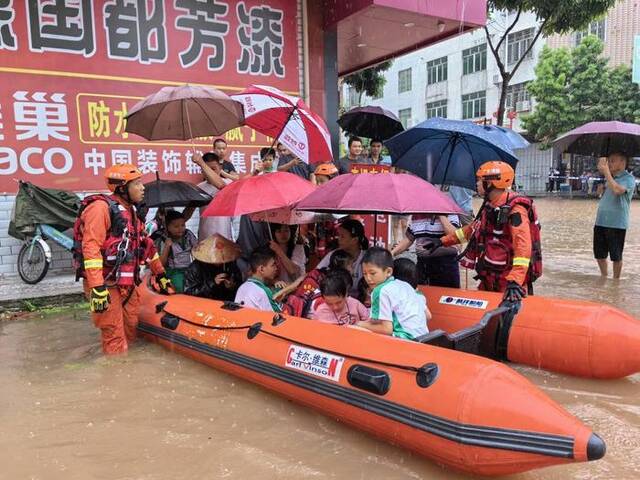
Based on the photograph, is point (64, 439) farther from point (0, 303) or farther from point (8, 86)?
point (8, 86)

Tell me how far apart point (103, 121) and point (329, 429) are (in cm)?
490

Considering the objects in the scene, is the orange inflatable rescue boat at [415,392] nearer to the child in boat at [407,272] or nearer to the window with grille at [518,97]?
the child in boat at [407,272]

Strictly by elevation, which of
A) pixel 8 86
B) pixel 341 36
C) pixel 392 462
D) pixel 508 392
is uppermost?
pixel 341 36

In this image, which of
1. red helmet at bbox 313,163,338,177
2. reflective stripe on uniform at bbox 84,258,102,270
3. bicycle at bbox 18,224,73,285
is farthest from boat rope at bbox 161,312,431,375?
bicycle at bbox 18,224,73,285

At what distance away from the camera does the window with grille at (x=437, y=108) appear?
3051 cm

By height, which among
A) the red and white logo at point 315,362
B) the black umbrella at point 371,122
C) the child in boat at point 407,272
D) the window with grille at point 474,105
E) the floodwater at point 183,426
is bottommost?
the floodwater at point 183,426

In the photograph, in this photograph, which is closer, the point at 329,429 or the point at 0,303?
the point at 329,429

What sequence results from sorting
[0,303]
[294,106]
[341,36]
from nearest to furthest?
[294,106] → [0,303] → [341,36]

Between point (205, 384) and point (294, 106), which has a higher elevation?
point (294, 106)

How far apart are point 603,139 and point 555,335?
3487 millimetres

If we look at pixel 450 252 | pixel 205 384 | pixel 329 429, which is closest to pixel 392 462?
pixel 329 429

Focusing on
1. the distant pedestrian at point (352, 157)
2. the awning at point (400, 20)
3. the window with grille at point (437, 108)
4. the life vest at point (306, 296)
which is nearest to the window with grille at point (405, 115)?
the window with grille at point (437, 108)

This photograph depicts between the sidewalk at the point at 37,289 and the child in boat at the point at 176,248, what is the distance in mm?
1681

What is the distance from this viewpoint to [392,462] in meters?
2.57
